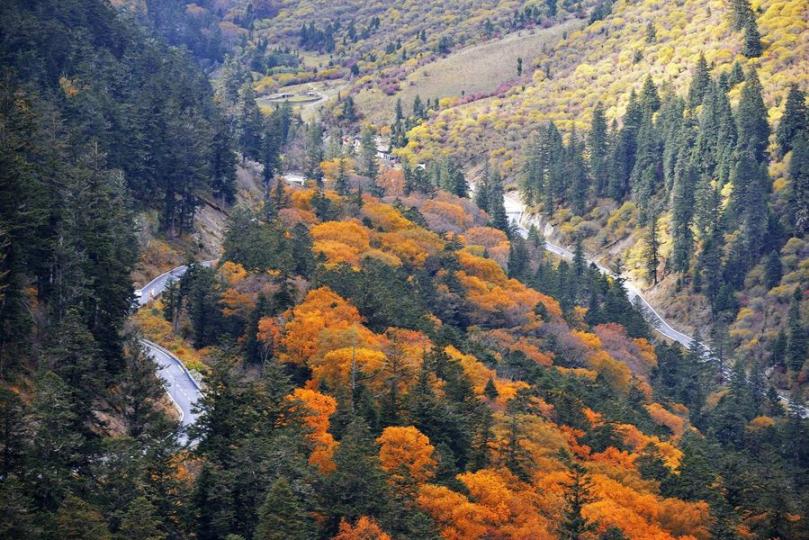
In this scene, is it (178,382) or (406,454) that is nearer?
(406,454)

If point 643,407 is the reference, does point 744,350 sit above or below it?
below

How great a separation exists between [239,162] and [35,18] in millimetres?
29658

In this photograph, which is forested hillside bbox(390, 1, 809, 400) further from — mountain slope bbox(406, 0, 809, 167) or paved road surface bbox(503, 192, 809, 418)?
paved road surface bbox(503, 192, 809, 418)

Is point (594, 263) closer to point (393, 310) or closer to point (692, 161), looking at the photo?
point (692, 161)

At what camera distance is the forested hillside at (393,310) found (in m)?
52.5

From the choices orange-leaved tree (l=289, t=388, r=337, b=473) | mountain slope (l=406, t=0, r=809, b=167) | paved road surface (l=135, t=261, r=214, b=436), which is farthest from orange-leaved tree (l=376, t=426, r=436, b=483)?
mountain slope (l=406, t=0, r=809, b=167)

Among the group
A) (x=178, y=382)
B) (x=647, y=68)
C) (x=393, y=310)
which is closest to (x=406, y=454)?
(x=178, y=382)

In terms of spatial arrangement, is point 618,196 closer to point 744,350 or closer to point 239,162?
point 744,350

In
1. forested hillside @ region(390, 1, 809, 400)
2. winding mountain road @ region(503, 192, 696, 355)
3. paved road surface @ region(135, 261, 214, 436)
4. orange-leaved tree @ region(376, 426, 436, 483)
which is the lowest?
winding mountain road @ region(503, 192, 696, 355)

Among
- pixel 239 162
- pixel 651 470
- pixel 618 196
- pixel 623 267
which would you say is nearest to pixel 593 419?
pixel 651 470

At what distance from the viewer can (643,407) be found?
317 ft

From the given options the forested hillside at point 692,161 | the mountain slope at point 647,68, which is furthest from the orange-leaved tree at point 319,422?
the mountain slope at point 647,68

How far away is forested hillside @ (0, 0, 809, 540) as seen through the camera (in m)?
52.5

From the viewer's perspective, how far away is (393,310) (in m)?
84.4
